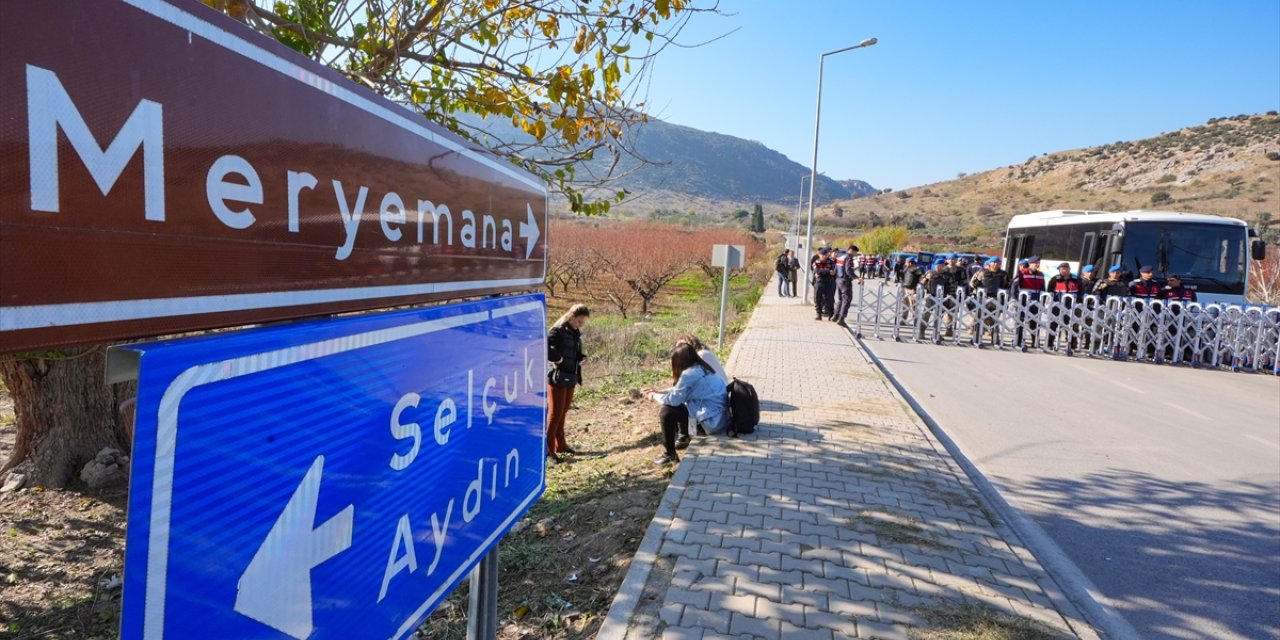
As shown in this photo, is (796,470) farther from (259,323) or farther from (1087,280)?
(1087,280)

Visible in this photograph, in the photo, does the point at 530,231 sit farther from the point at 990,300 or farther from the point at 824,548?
the point at 990,300

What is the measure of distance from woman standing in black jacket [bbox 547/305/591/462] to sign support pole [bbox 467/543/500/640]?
16.3ft

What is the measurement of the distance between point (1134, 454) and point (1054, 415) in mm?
1588

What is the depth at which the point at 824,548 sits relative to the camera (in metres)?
4.11

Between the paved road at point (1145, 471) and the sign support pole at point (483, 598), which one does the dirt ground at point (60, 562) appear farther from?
the paved road at point (1145, 471)

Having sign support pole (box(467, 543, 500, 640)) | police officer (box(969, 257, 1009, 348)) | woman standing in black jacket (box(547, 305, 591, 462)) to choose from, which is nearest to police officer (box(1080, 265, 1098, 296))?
police officer (box(969, 257, 1009, 348))

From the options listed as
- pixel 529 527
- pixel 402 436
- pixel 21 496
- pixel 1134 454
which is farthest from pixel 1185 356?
pixel 21 496

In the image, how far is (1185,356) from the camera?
44.0 ft

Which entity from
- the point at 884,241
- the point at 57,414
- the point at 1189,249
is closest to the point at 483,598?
the point at 57,414

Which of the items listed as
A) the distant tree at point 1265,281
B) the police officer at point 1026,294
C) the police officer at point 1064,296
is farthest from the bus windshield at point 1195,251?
the distant tree at point 1265,281

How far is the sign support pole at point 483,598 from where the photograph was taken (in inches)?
64.9

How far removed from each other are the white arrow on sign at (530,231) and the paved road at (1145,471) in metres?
3.97

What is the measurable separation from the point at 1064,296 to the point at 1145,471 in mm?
8132

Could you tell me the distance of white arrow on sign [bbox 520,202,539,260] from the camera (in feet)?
6.10
